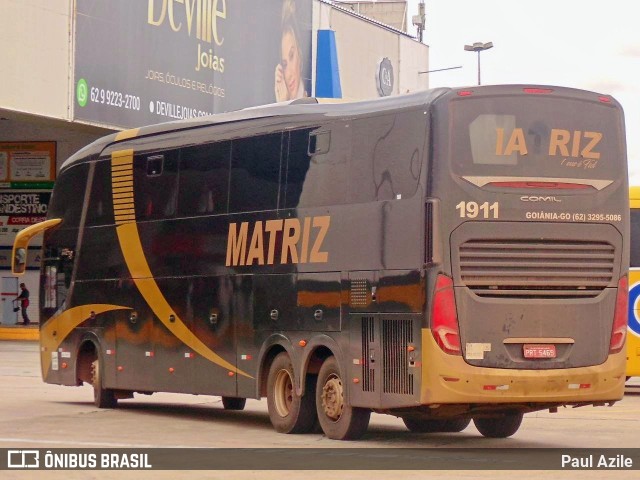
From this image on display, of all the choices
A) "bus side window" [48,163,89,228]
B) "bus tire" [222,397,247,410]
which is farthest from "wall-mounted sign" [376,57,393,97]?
"bus tire" [222,397,247,410]

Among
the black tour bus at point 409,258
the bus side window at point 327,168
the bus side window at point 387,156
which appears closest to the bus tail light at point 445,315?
the black tour bus at point 409,258

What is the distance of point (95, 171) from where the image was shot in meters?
21.3

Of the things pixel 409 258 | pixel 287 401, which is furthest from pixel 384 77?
pixel 409 258

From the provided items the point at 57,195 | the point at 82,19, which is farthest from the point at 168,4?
the point at 57,195

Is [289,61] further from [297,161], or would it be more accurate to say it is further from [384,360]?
[384,360]

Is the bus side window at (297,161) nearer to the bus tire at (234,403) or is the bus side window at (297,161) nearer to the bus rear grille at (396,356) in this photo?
the bus rear grille at (396,356)

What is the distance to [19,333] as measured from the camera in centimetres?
4694

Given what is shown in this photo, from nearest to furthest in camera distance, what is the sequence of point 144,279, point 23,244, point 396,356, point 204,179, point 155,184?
point 396,356
point 204,179
point 155,184
point 144,279
point 23,244

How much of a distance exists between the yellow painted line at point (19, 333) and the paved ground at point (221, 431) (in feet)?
77.0

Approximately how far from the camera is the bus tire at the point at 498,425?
17.0m

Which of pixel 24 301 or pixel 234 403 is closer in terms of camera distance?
pixel 234 403

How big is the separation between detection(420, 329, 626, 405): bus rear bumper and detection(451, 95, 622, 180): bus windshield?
6.17ft

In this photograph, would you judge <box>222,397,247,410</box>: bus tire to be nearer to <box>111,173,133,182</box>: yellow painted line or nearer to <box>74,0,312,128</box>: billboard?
<box>111,173,133,182</box>: yellow painted line

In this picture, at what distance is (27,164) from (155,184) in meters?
32.4
